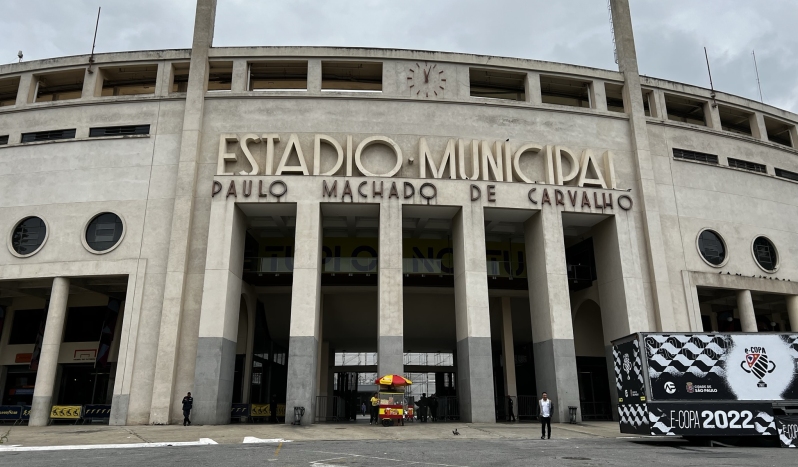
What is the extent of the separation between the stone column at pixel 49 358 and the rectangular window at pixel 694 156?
33.4 metres

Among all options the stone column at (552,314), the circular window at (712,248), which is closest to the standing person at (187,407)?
the stone column at (552,314)

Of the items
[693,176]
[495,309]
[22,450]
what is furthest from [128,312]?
[693,176]

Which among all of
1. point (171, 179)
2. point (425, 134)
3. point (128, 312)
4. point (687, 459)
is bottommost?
point (687, 459)

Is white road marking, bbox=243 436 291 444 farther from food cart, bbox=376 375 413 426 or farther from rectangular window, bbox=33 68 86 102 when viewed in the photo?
rectangular window, bbox=33 68 86 102

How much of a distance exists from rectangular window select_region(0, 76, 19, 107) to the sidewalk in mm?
21696

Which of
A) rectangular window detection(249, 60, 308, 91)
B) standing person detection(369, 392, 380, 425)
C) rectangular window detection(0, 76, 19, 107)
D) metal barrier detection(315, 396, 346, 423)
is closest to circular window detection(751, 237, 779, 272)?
standing person detection(369, 392, 380, 425)

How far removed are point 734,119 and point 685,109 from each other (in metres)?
3.97

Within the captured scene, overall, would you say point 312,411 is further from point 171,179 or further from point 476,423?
point 171,179

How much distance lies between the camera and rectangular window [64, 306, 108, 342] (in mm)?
32875

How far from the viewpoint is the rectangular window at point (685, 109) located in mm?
35000

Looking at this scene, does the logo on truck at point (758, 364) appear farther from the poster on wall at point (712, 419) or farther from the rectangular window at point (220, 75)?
the rectangular window at point (220, 75)

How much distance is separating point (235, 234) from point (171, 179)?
15.1 ft

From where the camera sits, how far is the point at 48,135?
1208 inches

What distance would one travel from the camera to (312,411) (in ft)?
80.9
